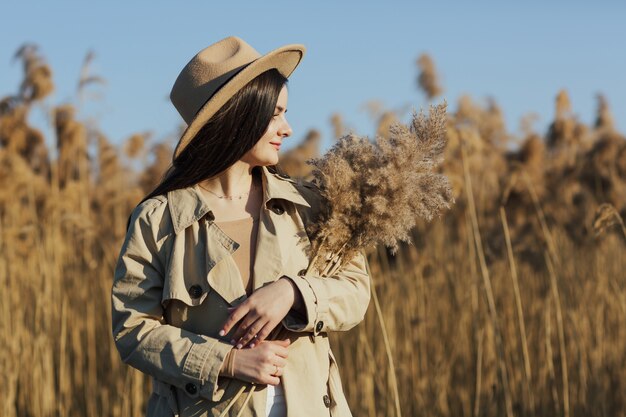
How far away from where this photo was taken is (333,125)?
6.13m

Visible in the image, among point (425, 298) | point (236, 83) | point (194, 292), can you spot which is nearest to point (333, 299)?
point (194, 292)

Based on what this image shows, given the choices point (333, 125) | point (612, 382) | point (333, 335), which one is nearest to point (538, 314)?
point (612, 382)

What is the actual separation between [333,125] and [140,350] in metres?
4.39

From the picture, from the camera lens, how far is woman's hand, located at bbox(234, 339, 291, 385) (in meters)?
1.78

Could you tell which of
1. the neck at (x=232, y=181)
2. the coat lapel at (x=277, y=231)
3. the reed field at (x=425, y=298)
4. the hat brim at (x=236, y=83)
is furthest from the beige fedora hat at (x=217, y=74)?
the reed field at (x=425, y=298)

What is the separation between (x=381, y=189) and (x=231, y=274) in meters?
0.37

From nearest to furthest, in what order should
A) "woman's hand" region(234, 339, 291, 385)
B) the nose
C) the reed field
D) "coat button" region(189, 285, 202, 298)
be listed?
"woman's hand" region(234, 339, 291, 385)
"coat button" region(189, 285, 202, 298)
the nose
the reed field

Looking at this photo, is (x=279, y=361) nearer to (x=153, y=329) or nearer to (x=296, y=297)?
(x=296, y=297)

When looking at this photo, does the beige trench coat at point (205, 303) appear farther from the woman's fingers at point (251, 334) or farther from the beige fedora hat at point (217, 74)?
the beige fedora hat at point (217, 74)

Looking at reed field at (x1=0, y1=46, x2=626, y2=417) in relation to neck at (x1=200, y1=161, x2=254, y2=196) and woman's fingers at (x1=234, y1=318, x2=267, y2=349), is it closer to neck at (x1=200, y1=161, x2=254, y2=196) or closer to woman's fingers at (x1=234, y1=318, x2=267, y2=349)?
neck at (x1=200, y1=161, x2=254, y2=196)

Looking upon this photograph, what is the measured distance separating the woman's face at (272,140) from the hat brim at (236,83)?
2.7 inches

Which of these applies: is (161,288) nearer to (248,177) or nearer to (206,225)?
(206,225)

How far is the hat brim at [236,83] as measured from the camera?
6.28 ft

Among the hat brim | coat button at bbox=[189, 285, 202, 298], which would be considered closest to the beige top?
coat button at bbox=[189, 285, 202, 298]
